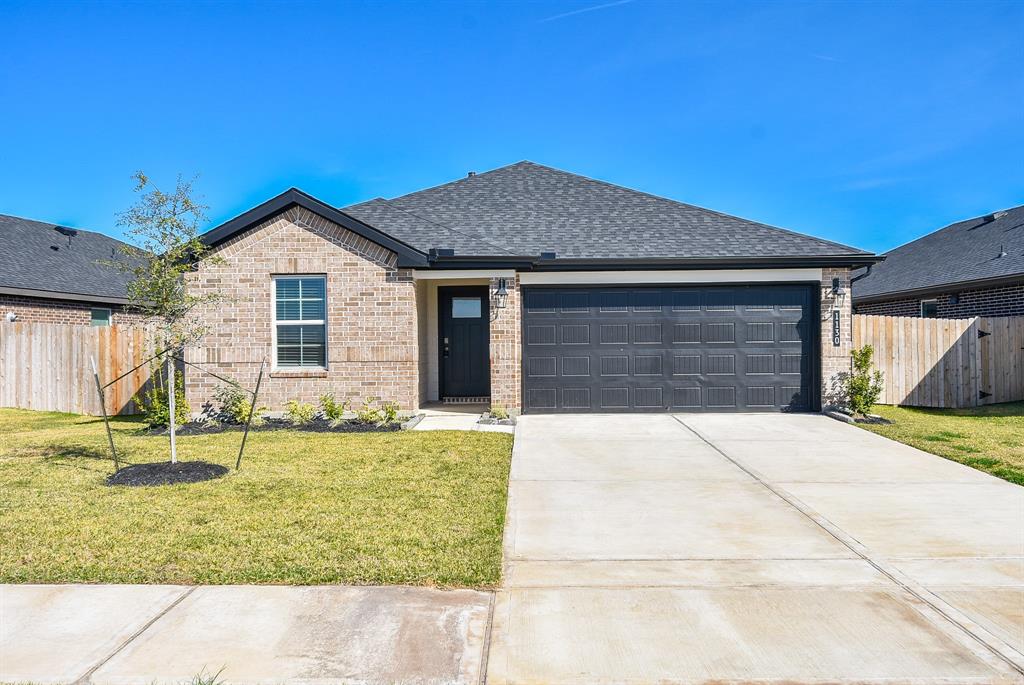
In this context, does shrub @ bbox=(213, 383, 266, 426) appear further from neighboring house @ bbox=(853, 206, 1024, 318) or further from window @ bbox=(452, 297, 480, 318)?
neighboring house @ bbox=(853, 206, 1024, 318)

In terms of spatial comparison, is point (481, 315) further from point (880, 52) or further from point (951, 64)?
point (951, 64)

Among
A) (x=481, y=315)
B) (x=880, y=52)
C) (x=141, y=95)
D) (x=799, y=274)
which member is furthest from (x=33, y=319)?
(x=880, y=52)

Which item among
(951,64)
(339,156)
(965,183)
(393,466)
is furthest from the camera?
(965,183)

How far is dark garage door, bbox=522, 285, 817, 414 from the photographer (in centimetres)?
1255

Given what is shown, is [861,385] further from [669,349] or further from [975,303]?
[975,303]

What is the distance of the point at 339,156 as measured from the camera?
18.8 meters

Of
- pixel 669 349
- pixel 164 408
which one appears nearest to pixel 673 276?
pixel 669 349

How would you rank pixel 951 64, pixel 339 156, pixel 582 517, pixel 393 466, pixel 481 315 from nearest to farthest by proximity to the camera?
pixel 582 517 → pixel 393 466 → pixel 951 64 → pixel 481 315 → pixel 339 156

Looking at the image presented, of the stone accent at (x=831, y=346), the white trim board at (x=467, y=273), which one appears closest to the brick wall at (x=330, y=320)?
the white trim board at (x=467, y=273)

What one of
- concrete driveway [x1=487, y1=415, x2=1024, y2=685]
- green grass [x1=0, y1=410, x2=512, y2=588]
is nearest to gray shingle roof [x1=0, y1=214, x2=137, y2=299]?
green grass [x1=0, y1=410, x2=512, y2=588]

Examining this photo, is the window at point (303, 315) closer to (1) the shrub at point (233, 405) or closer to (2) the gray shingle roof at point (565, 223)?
(1) the shrub at point (233, 405)

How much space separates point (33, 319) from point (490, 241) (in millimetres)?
13492

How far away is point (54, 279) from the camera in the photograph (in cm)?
1816

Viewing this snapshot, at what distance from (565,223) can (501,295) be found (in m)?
3.06
